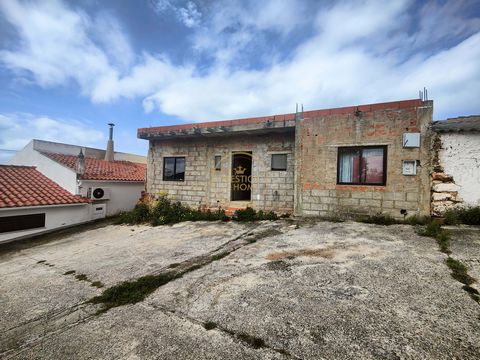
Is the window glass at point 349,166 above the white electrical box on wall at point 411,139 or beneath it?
beneath

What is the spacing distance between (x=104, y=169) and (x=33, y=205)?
489cm

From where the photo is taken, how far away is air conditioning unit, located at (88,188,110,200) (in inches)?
453

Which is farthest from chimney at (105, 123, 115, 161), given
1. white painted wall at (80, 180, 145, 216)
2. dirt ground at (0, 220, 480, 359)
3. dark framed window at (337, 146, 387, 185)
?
dark framed window at (337, 146, 387, 185)

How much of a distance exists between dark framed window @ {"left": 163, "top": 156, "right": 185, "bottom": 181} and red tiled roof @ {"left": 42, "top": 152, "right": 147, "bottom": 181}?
3781mm

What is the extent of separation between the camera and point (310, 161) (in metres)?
7.64

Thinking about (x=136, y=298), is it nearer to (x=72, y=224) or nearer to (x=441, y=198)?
(x=441, y=198)

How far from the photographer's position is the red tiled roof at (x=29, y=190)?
9000 millimetres

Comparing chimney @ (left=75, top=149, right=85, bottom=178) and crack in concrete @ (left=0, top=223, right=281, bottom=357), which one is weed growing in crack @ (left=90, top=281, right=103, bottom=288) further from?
chimney @ (left=75, top=149, right=85, bottom=178)

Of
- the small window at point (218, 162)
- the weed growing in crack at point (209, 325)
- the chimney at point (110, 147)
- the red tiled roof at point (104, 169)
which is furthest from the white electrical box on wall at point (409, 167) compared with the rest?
the chimney at point (110, 147)

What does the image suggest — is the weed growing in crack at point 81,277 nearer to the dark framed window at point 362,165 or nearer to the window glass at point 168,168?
the window glass at point 168,168

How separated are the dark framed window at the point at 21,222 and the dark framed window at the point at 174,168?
5.13 metres

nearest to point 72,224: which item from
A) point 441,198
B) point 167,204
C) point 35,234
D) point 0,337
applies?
point 35,234

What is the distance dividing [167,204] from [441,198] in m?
9.37

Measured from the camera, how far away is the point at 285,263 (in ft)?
13.8
